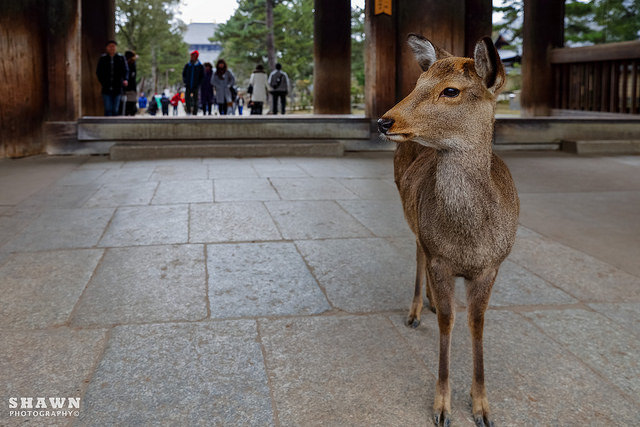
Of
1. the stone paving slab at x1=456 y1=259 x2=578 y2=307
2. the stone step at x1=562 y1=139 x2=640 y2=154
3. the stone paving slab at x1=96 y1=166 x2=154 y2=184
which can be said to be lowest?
the stone paving slab at x1=456 y1=259 x2=578 y2=307

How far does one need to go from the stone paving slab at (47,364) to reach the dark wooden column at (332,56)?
1502 centimetres

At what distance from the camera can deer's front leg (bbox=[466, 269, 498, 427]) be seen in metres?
2.71

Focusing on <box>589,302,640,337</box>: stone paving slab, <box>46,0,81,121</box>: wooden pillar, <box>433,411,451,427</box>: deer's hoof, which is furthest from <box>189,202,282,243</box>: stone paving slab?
<box>46,0,81,121</box>: wooden pillar

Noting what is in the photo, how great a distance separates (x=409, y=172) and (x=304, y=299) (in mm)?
1220

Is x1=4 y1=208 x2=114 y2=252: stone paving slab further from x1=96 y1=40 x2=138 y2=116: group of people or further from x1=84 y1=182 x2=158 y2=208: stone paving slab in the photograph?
x1=96 y1=40 x2=138 y2=116: group of people

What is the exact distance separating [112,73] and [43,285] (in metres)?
9.93

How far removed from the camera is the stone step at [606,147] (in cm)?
1266

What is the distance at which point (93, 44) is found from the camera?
15477mm

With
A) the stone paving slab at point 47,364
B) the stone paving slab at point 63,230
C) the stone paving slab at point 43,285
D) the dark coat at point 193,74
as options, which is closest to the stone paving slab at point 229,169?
the stone paving slab at point 63,230

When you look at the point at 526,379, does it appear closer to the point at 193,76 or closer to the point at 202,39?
the point at 193,76

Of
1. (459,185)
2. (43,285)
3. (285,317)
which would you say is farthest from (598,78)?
(459,185)

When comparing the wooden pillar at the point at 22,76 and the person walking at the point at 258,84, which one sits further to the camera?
the person walking at the point at 258,84

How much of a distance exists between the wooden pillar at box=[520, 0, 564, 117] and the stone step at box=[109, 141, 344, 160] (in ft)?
23.3

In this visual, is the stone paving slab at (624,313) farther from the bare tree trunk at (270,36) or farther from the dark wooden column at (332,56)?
the bare tree trunk at (270,36)
